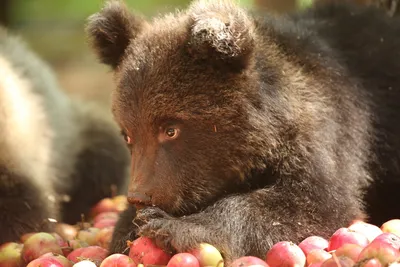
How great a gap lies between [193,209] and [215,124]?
0.55 m

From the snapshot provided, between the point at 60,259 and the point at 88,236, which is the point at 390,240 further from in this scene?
the point at 88,236

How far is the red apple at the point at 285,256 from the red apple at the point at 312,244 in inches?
3.4

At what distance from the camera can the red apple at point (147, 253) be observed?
3.92 meters

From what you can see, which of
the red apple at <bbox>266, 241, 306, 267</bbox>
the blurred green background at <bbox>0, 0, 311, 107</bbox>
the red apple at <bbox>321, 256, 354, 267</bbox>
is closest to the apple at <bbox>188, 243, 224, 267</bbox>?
the red apple at <bbox>266, 241, 306, 267</bbox>

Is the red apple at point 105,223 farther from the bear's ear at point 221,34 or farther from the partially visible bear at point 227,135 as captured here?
the bear's ear at point 221,34

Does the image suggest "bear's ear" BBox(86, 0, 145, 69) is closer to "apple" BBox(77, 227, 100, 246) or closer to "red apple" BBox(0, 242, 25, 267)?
"apple" BBox(77, 227, 100, 246)

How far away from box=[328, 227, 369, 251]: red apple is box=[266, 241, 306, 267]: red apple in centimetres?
23

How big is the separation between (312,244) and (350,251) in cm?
36

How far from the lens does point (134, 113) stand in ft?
14.9

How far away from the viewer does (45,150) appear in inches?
282

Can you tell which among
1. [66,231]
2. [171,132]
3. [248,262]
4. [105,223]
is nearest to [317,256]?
[248,262]

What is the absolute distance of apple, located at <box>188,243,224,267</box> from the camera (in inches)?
152

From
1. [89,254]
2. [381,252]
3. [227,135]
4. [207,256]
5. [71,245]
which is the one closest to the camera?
[381,252]

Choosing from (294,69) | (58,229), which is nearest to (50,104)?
(58,229)
